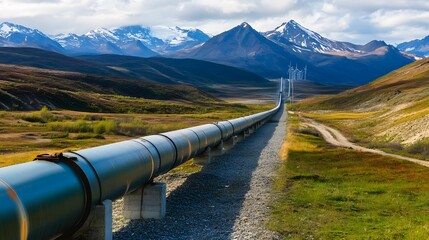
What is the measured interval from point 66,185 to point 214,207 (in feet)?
37.7

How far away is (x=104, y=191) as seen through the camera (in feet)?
50.3

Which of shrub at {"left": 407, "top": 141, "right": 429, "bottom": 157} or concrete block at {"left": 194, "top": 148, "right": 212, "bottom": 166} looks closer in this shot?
concrete block at {"left": 194, "top": 148, "right": 212, "bottom": 166}

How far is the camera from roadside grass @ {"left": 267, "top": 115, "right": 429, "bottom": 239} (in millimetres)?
19453

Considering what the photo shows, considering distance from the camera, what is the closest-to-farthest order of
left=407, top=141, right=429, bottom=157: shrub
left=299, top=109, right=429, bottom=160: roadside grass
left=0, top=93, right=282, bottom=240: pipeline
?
left=0, top=93, right=282, bottom=240: pipeline, left=407, top=141, right=429, bottom=157: shrub, left=299, top=109, right=429, bottom=160: roadside grass

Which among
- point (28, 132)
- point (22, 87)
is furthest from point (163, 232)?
point (22, 87)

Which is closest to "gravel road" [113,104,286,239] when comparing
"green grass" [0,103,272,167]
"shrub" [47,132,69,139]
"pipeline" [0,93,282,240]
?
"pipeline" [0,93,282,240]

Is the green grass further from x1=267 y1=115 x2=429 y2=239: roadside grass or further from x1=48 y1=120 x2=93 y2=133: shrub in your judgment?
x1=267 y1=115 x2=429 y2=239: roadside grass

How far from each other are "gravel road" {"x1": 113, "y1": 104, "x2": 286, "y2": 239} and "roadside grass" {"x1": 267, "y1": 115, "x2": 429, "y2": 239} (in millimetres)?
910

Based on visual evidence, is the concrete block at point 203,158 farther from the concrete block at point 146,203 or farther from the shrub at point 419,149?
the shrub at point 419,149

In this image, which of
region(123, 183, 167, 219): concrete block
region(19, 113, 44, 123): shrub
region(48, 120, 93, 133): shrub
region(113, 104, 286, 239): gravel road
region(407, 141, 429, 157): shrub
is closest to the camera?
region(113, 104, 286, 239): gravel road

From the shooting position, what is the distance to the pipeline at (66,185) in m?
10.8

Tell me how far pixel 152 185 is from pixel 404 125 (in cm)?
7953

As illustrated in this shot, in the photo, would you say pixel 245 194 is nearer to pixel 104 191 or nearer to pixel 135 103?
pixel 104 191

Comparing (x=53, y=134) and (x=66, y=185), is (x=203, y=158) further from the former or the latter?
(x=53, y=134)
